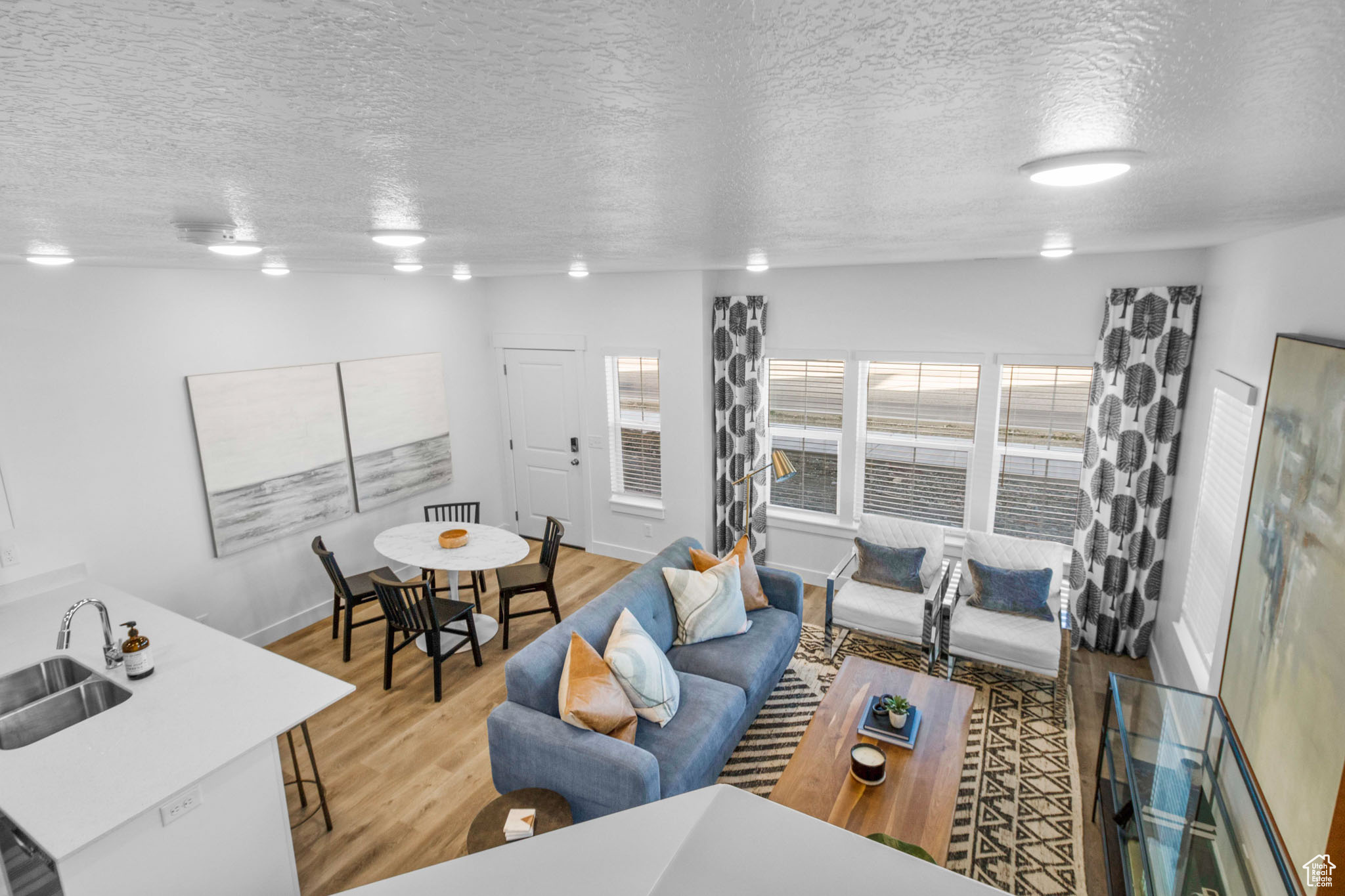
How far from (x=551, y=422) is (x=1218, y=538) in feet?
15.5

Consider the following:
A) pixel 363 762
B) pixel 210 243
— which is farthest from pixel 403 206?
pixel 363 762

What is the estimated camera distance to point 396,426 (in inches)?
210

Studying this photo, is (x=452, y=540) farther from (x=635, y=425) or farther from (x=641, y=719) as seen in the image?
(x=641, y=719)

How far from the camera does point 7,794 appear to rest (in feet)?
6.78

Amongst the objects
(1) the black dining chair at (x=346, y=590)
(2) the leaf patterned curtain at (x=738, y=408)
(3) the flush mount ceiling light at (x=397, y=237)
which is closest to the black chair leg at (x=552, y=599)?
(1) the black dining chair at (x=346, y=590)

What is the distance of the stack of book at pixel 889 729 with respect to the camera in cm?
302

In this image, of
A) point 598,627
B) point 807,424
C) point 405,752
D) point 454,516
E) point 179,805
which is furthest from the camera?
point 454,516

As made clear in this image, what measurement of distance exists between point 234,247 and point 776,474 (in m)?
3.45

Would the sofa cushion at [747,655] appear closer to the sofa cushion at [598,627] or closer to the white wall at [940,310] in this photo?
the sofa cushion at [598,627]

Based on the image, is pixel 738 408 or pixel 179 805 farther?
pixel 738 408

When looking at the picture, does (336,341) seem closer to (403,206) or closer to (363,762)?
(363,762)

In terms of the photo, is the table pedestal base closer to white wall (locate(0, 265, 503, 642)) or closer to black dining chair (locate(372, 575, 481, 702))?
black dining chair (locate(372, 575, 481, 702))

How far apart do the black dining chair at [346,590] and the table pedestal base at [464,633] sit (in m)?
0.40

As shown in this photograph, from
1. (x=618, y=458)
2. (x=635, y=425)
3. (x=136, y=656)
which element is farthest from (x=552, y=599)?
(x=136, y=656)
